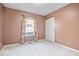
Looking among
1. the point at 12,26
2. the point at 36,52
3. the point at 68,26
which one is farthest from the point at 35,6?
the point at 36,52

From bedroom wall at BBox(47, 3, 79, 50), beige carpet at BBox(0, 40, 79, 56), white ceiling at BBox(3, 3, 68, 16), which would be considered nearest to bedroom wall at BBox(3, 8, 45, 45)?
white ceiling at BBox(3, 3, 68, 16)

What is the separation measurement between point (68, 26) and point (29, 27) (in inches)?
107

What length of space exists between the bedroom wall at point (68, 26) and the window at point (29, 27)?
6.04 feet

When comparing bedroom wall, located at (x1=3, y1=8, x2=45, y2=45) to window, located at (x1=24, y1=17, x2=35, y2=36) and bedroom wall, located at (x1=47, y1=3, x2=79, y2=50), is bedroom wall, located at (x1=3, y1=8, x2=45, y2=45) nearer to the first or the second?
window, located at (x1=24, y1=17, x2=35, y2=36)

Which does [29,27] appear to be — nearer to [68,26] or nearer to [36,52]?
[36,52]

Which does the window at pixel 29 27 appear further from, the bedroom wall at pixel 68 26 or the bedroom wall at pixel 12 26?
the bedroom wall at pixel 68 26

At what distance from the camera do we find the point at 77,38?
11.1ft

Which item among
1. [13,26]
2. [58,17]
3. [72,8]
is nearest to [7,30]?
[13,26]

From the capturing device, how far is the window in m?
5.42

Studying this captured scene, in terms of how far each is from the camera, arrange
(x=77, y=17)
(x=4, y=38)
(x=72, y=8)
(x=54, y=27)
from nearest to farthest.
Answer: (x=77, y=17), (x=72, y=8), (x=4, y=38), (x=54, y=27)

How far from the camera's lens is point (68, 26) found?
12.9ft

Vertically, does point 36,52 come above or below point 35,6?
below

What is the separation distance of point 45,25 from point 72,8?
3.17 m

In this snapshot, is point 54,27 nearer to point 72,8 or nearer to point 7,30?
point 72,8
